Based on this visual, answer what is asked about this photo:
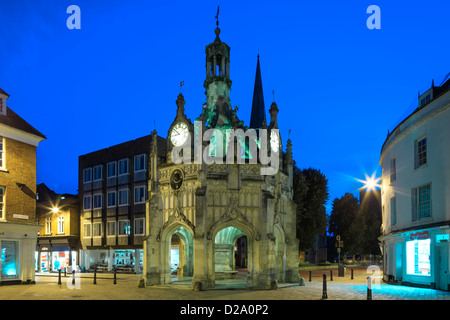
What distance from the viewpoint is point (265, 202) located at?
22.5 metres

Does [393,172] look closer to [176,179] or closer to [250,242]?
[250,242]

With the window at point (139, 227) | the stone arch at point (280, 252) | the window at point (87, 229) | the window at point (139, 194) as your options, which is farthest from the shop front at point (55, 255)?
the stone arch at point (280, 252)

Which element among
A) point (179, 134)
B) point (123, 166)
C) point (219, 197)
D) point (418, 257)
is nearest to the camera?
point (219, 197)

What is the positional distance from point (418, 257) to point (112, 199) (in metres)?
31.5

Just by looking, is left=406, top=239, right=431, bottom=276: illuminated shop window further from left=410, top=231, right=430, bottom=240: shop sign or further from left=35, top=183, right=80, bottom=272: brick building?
left=35, top=183, right=80, bottom=272: brick building

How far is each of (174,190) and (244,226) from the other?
4.56 metres

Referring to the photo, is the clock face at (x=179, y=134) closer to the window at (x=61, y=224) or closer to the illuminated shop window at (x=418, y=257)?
the illuminated shop window at (x=418, y=257)

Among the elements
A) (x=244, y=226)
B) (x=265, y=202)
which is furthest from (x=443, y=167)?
(x=244, y=226)

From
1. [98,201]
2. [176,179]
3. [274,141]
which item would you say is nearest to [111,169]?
[98,201]

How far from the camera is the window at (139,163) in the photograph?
41.6m

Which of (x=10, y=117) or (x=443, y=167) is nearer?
(x=443, y=167)

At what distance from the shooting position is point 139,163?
42094 millimetres
